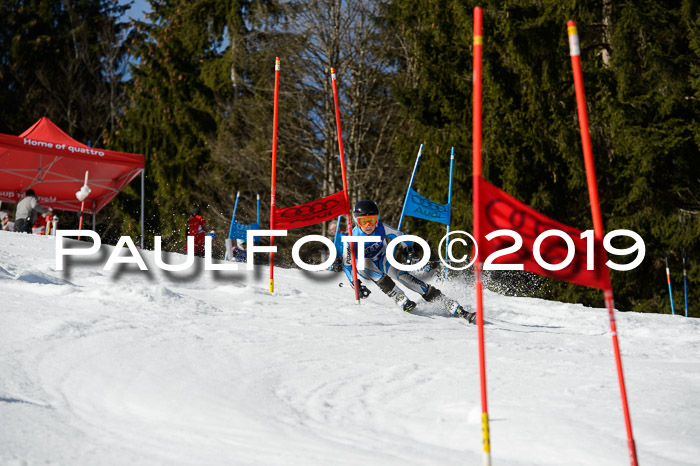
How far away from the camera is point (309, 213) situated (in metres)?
8.30

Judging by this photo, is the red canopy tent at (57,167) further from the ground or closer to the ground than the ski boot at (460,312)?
further from the ground

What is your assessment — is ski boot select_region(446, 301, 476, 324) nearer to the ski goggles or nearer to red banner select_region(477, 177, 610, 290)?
the ski goggles

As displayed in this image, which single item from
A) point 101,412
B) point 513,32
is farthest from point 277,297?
point 513,32

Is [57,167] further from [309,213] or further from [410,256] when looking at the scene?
[410,256]

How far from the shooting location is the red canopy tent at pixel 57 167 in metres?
14.1

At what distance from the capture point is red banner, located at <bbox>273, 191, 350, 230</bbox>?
8.18m

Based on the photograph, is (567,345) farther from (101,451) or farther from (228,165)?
(228,165)

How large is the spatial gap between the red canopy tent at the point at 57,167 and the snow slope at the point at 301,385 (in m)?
7.84

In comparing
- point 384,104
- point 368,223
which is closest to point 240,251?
point 384,104

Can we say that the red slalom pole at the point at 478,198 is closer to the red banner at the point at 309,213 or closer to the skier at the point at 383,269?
the skier at the point at 383,269

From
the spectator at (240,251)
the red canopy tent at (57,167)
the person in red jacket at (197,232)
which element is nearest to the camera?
the red canopy tent at (57,167)

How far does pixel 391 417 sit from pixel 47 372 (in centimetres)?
193

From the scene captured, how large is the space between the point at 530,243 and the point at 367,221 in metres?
4.30

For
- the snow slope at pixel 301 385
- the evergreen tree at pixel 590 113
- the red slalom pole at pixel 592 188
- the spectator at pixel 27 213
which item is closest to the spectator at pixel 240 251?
the spectator at pixel 27 213
